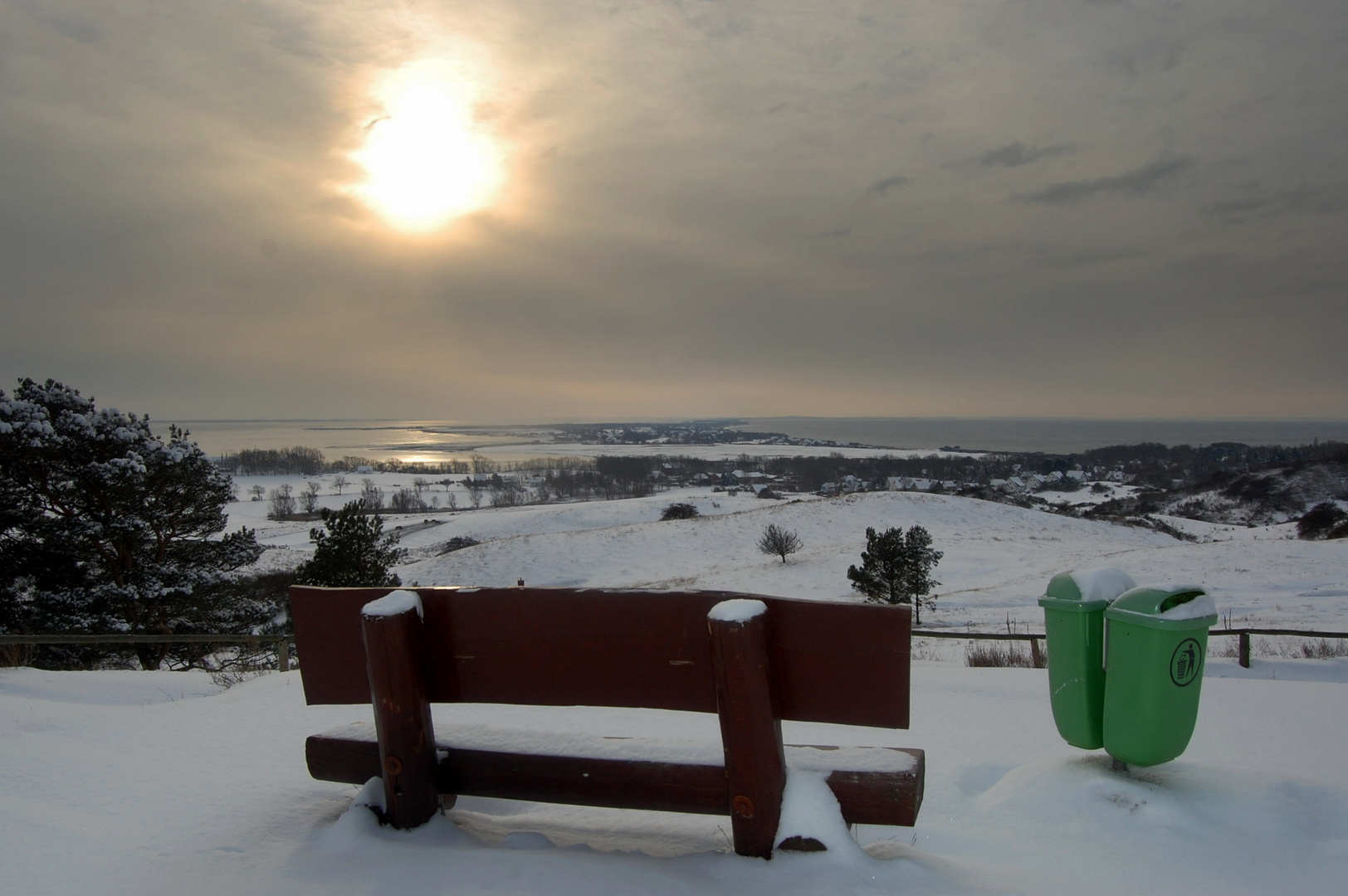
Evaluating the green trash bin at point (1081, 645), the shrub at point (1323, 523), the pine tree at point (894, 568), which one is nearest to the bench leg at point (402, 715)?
the green trash bin at point (1081, 645)

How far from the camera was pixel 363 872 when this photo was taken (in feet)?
7.92

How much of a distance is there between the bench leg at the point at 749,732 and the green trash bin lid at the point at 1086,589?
218cm

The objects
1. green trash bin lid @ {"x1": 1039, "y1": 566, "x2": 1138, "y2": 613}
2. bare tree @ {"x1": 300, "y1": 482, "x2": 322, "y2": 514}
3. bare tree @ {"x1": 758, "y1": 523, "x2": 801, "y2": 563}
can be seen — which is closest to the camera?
green trash bin lid @ {"x1": 1039, "y1": 566, "x2": 1138, "y2": 613}

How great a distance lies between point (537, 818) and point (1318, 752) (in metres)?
5.22

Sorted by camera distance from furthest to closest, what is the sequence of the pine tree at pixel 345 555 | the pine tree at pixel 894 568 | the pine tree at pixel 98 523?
1. the pine tree at pixel 894 568
2. the pine tree at pixel 345 555
3. the pine tree at pixel 98 523

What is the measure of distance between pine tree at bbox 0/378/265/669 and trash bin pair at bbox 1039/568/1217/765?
51.0 ft

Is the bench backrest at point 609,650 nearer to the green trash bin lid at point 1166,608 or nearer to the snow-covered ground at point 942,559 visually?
the green trash bin lid at point 1166,608

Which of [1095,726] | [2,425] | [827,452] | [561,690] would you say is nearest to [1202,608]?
[1095,726]

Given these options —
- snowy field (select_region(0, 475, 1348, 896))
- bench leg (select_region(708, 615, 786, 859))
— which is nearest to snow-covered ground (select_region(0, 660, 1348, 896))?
snowy field (select_region(0, 475, 1348, 896))

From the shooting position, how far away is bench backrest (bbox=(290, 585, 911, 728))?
89.7 inches

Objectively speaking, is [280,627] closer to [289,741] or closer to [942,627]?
[289,741]

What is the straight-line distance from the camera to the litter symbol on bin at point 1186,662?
3.49 m

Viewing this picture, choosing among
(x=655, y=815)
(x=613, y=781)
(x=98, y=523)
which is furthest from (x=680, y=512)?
(x=613, y=781)

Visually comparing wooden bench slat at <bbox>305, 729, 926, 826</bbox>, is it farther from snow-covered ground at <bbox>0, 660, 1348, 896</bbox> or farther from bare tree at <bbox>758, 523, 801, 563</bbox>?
bare tree at <bbox>758, 523, 801, 563</bbox>
